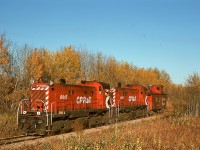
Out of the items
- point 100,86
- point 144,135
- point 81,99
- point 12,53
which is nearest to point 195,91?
point 100,86

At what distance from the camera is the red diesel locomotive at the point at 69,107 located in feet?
52.4

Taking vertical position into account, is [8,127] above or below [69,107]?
below

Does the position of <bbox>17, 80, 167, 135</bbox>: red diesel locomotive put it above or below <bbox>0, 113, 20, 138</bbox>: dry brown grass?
above

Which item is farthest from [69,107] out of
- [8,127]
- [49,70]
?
[49,70]

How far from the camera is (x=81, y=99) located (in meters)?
20.1

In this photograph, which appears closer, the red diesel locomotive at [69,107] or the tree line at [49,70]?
the red diesel locomotive at [69,107]

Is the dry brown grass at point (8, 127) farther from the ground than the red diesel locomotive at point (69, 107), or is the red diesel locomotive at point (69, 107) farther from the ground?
the red diesel locomotive at point (69, 107)

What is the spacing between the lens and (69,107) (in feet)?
61.7

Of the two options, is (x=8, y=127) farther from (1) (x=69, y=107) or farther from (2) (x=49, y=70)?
(2) (x=49, y=70)

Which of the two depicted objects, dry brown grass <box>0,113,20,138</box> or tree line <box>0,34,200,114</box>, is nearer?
dry brown grass <box>0,113,20,138</box>

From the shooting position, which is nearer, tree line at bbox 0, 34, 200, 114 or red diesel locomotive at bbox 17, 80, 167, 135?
red diesel locomotive at bbox 17, 80, 167, 135

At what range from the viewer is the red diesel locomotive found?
15977 mm

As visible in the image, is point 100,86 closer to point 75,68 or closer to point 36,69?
point 36,69

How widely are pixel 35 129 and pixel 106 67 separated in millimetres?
41968
